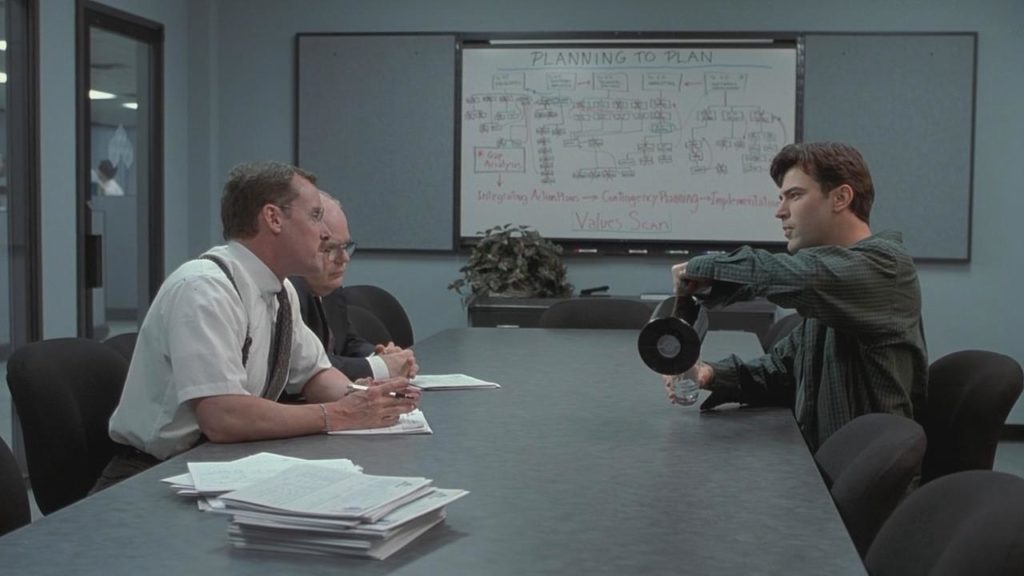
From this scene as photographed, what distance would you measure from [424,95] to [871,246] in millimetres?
4189

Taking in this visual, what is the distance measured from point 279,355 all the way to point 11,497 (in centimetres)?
78

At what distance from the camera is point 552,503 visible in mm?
1806

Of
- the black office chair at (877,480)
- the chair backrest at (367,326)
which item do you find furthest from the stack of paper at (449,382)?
the chair backrest at (367,326)

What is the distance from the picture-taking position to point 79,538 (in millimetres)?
1582

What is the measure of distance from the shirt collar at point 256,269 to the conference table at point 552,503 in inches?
17.1

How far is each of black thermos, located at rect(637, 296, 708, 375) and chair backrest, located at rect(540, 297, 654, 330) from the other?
88.6 inches

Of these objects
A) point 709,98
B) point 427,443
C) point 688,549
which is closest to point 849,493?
point 688,549

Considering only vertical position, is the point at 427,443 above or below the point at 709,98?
below

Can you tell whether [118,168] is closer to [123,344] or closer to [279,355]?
[123,344]

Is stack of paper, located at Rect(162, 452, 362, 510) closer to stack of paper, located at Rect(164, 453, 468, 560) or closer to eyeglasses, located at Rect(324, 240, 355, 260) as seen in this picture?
stack of paper, located at Rect(164, 453, 468, 560)

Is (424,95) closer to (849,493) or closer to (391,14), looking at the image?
(391,14)

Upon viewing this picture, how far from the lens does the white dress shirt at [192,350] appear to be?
91.7 inches

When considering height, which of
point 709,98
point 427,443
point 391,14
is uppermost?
point 391,14

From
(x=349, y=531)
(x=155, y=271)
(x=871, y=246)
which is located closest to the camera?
(x=349, y=531)
